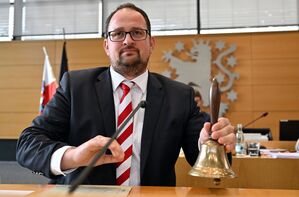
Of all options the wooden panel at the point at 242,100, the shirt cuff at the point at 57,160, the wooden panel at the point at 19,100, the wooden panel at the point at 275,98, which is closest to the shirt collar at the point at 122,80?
the shirt cuff at the point at 57,160

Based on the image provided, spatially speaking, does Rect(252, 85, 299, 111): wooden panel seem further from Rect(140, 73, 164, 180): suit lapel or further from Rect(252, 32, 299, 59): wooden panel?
Rect(140, 73, 164, 180): suit lapel

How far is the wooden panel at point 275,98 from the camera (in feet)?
19.8

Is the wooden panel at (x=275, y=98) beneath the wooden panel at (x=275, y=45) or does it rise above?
beneath

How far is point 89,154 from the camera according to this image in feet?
3.13

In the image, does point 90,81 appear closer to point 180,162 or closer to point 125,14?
point 125,14

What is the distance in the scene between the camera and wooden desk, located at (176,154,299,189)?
7.96ft

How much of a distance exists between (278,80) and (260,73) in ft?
1.21

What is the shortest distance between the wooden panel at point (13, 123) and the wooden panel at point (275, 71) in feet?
15.7

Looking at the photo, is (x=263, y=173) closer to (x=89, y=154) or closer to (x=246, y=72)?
(x=89, y=154)

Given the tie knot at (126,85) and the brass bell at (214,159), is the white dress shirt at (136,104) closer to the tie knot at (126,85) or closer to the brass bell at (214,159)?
the tie knot at (126,85)

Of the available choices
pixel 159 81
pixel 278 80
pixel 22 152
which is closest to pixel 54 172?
pixel 22 152

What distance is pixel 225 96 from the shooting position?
6156mm

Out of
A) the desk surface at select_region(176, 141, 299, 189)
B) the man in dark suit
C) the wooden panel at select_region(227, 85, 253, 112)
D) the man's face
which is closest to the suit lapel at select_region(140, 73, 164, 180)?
the man in dark suit

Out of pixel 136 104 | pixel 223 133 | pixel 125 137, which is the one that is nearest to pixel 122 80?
pixel 136 104
